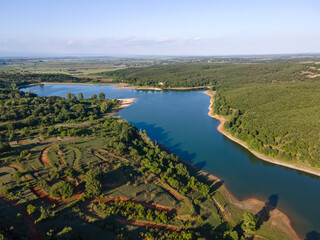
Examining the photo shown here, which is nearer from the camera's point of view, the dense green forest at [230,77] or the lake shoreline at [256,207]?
the lake shoreline at [256,207]

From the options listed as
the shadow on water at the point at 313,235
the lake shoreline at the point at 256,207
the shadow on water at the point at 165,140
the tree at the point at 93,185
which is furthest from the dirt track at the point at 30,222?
the shadow on water at the point at 313,235

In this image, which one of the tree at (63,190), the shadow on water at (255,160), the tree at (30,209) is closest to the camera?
the tree at (30,209)

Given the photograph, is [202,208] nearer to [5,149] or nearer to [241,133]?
[241,133]

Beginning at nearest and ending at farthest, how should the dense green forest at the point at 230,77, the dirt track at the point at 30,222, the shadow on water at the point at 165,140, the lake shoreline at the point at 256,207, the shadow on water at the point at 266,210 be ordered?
1. the dirt track at the point at 30,222
2. the lake shoreline at the point at 256,207
3. the shadow on water at the point at 266,210
4. the shadow on water at the point at 165,140
5. the dense green forest at the point at 230,77

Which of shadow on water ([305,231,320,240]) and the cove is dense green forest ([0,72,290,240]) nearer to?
shadow on water ([305,231,320,240])

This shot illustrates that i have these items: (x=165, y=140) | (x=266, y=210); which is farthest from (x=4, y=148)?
(x=266, y=210)

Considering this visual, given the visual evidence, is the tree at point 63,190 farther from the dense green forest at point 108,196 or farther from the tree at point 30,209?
the tree at point 30,209

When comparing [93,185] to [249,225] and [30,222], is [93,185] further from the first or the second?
[249,225]
